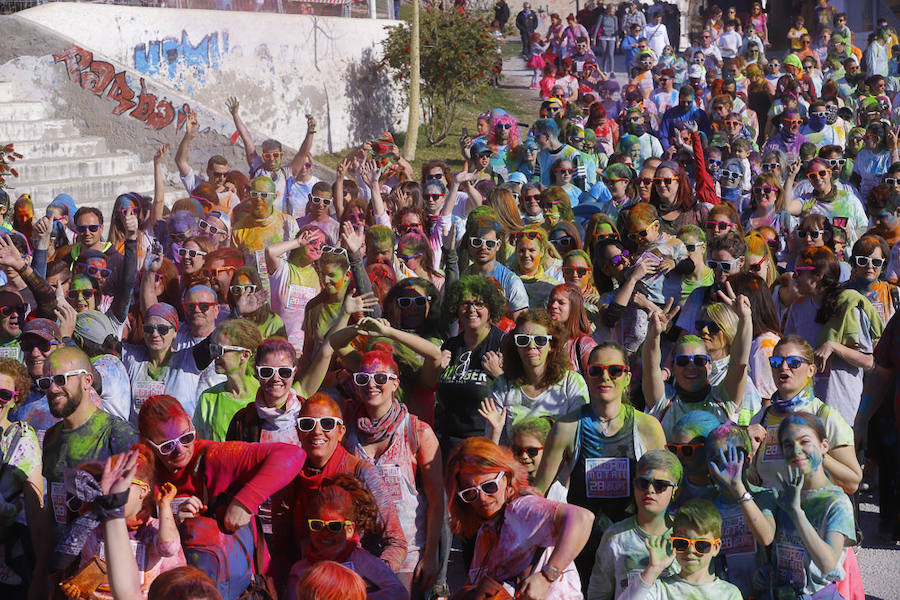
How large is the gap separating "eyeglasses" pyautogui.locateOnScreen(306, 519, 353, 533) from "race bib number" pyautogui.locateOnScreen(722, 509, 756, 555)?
5.64ft

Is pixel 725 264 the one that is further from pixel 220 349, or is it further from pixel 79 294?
pixel 79 294

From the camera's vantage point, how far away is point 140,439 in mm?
4996

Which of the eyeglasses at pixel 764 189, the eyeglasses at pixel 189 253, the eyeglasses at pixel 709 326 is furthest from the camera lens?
the eyeglasses at pixel 764 189

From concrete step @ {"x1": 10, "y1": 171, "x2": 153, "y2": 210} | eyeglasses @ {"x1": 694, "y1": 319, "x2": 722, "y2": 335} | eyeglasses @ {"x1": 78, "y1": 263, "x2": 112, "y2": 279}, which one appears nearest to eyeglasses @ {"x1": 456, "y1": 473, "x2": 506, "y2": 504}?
eyeglasses @ {"x1": 694, "y1": 319, "x2": 722, "y2": 335}

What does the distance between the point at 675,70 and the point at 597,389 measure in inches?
A: 597

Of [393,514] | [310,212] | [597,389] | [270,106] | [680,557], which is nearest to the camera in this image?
[680,557]

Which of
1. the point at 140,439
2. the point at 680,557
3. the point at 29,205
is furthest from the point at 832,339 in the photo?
the point at 29,205

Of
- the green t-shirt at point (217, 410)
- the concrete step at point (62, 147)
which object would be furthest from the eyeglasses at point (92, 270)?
the concrete step at point (62, 147)

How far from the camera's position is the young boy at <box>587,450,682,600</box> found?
5.03 meters

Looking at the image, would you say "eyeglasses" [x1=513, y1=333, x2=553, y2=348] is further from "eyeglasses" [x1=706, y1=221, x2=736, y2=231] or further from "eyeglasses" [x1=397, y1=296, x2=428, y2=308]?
"eyeglasses" [x1=706, y1=221, x2=736, y2=231]

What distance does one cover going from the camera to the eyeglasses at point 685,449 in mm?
5469

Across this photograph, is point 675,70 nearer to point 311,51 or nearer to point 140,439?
point 311,51

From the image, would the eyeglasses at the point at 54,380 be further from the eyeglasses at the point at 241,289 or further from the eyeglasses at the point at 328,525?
the eyeglasses at the point at 241,289

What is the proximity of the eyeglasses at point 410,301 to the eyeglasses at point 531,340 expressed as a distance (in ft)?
3.47
